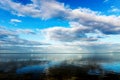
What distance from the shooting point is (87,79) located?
376ft

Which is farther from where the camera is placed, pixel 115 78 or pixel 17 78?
pixel 17 78

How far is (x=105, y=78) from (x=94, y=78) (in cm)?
498

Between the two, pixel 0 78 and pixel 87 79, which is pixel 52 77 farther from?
pixel 0 78

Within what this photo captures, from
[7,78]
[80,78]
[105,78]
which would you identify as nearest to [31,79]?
[7,78]

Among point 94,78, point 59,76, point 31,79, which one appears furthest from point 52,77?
point 94,78

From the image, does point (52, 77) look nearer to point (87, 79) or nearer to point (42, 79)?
point (42, 79)

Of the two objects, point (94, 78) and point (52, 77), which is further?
point (52, 77)

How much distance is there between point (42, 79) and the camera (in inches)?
4567

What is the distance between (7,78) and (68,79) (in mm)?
29361

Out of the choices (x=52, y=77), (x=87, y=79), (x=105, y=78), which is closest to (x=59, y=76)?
(x=52, y=77)

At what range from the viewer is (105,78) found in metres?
111

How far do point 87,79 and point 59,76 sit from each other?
13897 millimetres

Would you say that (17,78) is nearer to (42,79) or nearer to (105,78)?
(42,79)

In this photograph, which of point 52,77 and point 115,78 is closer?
point 115,78
